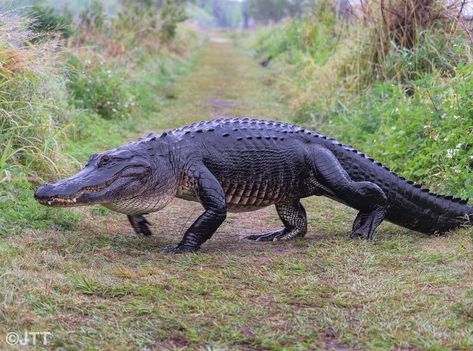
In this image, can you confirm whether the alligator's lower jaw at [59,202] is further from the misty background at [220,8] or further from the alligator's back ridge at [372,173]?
the misty background at [220,8]

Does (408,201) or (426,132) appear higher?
(426,132)

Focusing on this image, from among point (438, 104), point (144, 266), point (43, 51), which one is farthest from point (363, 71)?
point (144, 266)

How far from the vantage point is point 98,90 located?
985 cm

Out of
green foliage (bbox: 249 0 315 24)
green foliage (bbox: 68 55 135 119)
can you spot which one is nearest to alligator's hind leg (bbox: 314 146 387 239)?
green foliage (bbox: 68 55 135 119)

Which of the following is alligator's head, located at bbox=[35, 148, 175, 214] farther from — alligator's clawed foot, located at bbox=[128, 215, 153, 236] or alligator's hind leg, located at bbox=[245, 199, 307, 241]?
alligator's hind leg, located at bbox=[245, 199, 307, 241]

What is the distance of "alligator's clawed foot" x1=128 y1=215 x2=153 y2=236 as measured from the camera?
15.7ft

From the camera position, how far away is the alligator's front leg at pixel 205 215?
4.39m

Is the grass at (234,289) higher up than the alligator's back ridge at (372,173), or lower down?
lower down

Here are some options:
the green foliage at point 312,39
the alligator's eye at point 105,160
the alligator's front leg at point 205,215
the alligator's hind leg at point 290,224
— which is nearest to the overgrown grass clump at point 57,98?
the alligator's eye at point 105,160

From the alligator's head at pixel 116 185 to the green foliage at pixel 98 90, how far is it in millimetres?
4865

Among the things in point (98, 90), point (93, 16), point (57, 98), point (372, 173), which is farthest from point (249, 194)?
point (93, 16)

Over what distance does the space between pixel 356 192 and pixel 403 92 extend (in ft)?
11.5

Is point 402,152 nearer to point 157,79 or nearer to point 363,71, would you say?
point 363,71

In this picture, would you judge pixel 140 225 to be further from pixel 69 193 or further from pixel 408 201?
pixel 408 201
